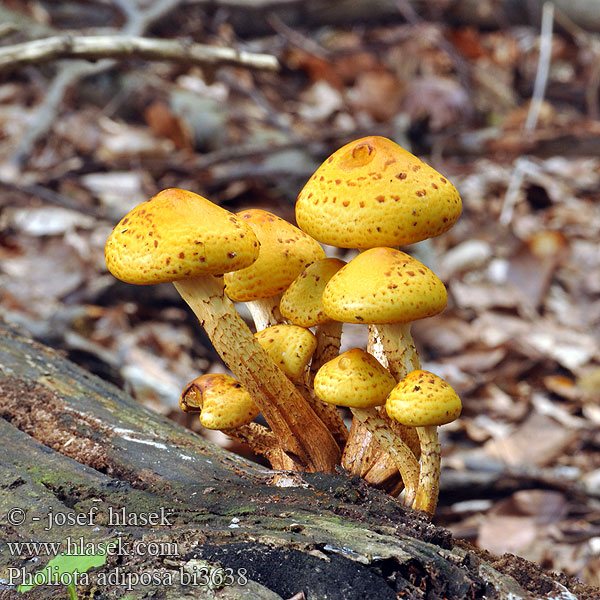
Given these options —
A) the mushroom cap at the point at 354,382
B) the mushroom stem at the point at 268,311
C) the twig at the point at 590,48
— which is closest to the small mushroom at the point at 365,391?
the mushroom cap at the point at 354,382

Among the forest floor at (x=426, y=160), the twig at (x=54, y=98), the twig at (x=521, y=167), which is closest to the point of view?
the forest floor at (x=426, y=160)

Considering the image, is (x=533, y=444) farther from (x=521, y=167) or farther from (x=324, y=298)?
(x=521, y=167)

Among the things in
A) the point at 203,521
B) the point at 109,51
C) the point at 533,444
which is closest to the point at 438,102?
the point at 533,444

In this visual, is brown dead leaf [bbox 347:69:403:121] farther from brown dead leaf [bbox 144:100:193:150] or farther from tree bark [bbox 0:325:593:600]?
tree bark [bbox 0:325:593:600]

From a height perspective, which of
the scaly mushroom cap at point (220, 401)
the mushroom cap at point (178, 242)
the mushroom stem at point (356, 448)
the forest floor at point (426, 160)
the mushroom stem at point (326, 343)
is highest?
the mushroom cap at point (178, 242)

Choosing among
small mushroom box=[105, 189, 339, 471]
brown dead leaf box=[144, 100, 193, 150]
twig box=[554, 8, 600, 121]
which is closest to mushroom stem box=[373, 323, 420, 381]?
small mushroom box=[105, 189, 339, 471]

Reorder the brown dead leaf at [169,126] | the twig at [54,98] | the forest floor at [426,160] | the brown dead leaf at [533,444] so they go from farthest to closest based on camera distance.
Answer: the brown dead leaf at [169,126] < the twig at [54,98] < the brown dead leaf at [533,444] < the forest floor at [426,160]

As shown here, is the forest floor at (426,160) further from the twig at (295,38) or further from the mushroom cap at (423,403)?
the mushroom cap at (423,403)
